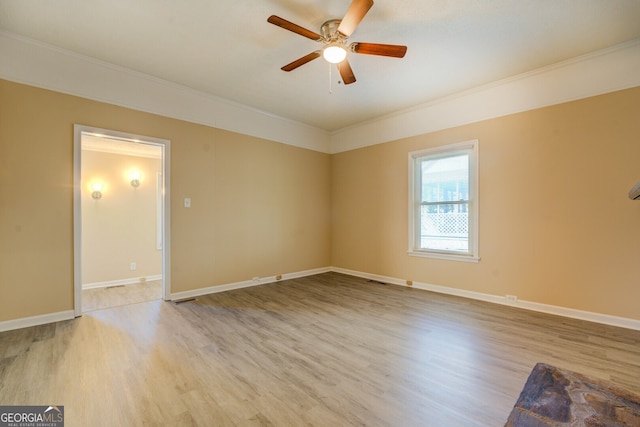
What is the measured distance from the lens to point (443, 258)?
14.1 feet

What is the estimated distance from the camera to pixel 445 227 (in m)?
4.36

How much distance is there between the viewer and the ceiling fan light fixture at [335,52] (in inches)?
99.0

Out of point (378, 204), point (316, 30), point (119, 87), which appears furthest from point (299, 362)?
point (119, 87)

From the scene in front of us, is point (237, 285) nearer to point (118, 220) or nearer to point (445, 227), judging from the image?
point (118, 220)

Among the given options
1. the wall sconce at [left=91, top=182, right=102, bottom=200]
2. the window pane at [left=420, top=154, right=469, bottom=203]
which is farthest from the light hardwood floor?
the wall sconce at [left=91, top=182, right=102, bottom=200]

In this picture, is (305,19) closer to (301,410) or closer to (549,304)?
(301,410)

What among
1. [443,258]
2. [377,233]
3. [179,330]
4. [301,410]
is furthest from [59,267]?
[443,258]

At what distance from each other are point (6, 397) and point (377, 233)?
15.3 feet

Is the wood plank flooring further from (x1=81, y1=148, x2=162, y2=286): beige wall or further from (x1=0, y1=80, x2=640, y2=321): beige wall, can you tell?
(x1=0, y1=80, x2=640, y2=321): beige wall

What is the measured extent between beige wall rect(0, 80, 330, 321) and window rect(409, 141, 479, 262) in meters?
2.02

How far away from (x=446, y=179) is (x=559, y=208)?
1.43 meters

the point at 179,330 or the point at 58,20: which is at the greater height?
the point at 58,20

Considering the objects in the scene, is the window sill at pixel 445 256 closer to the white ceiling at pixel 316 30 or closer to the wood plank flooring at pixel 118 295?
the white ceiling at pixel 316 30

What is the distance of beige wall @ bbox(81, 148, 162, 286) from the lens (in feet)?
15.9
